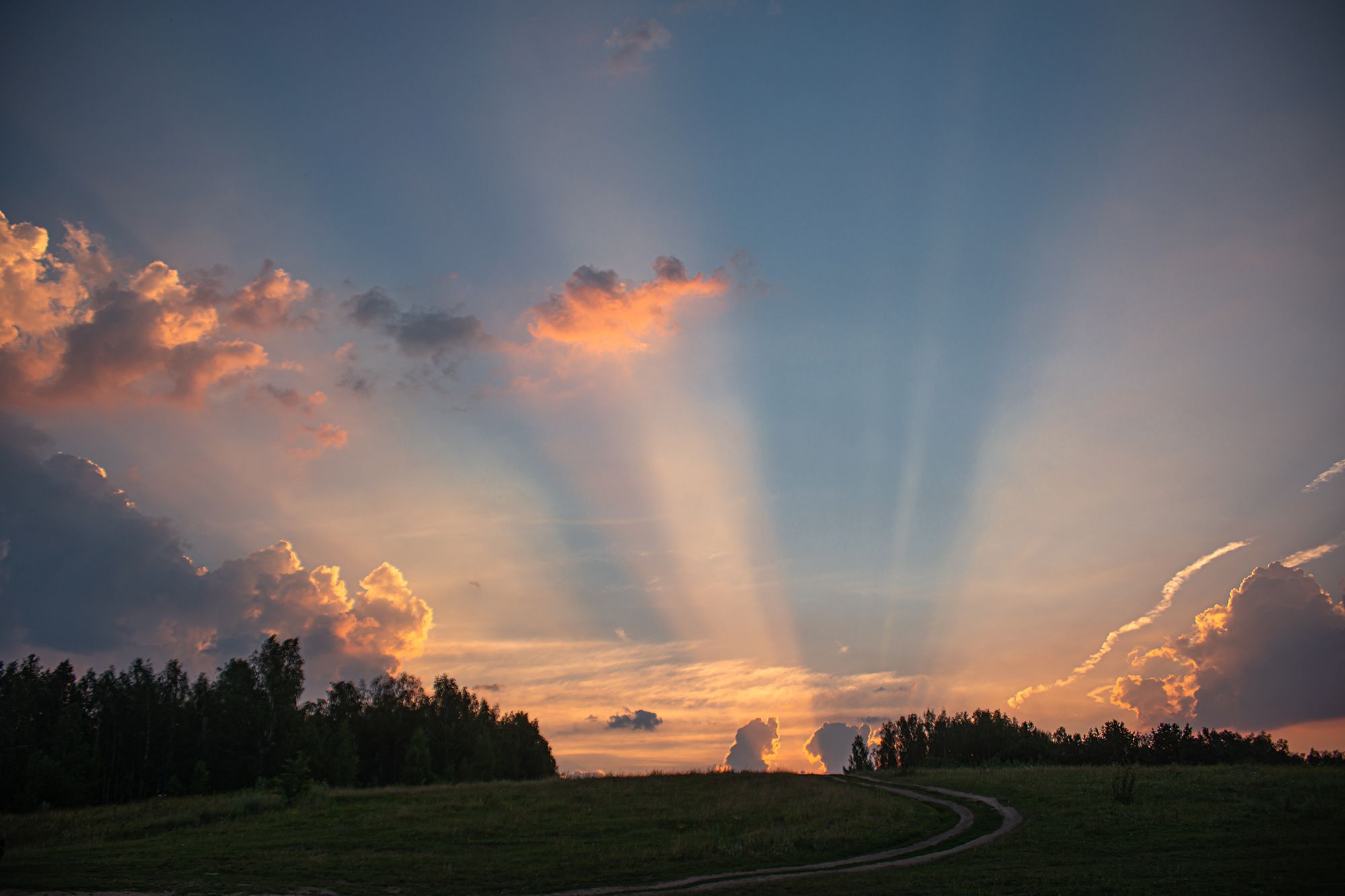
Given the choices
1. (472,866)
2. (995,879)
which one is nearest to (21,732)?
(472,866)

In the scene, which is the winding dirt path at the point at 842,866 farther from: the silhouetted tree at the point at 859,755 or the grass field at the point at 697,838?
the silhouetted tree at the point at 859,755

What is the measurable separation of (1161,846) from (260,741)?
106586 millimetres

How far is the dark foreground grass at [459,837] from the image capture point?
3133 cm

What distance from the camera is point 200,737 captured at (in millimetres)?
103000

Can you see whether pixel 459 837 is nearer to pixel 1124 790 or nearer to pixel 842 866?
pixel 842 866

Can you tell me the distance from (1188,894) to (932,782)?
46852mm

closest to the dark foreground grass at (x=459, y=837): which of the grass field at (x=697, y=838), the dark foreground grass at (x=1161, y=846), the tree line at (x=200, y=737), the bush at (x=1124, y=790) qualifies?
the grass field at (x=697, y=838)

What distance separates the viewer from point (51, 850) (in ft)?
131

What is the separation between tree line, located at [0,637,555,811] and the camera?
89688 millimetres

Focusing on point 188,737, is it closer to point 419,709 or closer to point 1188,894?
point 419,709

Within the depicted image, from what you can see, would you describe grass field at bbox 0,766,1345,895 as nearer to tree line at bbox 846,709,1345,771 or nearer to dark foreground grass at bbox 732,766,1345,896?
dark foreground grass at bbox 732,766,1345,896

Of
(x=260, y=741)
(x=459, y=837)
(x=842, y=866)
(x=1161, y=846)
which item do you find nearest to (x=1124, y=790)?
(x=1161, y=846)

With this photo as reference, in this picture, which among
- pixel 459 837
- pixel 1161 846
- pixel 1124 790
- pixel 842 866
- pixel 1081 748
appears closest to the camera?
pixel 1161 846

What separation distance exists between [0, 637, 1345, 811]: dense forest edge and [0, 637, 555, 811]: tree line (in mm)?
194
